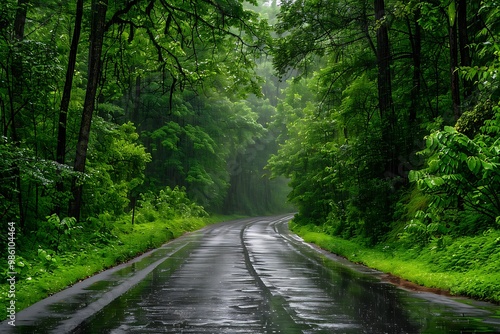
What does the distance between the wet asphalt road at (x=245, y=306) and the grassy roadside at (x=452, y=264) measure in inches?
27.7

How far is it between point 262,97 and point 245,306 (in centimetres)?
1257

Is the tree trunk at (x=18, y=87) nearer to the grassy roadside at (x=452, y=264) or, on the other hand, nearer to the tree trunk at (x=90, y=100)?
the tree trunk at (x=90, y=100)

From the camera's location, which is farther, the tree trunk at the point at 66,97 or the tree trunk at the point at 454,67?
the tree trunk at the point at 66,97

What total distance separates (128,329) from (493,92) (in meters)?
9.47

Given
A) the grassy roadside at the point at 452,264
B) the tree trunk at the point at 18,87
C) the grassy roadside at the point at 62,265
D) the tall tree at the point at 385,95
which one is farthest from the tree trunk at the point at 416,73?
the tree trunk at the point at 18,87

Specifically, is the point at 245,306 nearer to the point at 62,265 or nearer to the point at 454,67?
the point at 62,265

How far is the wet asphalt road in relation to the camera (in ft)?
25.2

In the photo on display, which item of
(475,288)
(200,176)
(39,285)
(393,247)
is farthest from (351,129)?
(200,176)

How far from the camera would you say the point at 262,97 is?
20859 millimetres

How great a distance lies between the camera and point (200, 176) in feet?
171

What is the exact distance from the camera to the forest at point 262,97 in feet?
40.1

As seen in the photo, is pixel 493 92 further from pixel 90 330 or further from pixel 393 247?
pixel 90 330

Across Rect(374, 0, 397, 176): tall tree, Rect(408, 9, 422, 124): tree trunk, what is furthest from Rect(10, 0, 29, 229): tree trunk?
Answer: Rect(408, 9, 422, 124): tree trunk

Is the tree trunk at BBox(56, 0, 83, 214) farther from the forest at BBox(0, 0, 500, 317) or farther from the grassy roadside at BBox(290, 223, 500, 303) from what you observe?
the grassy roadside at BBox(290, 223, 500, 303)
